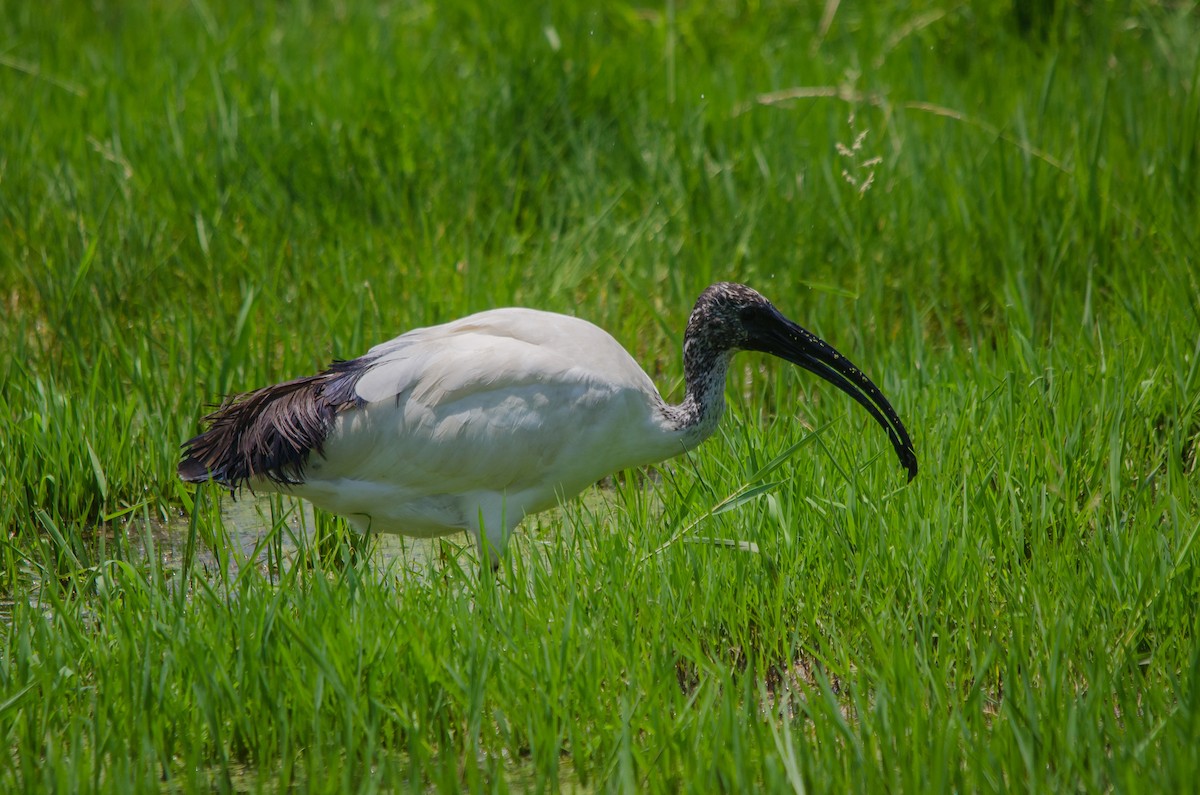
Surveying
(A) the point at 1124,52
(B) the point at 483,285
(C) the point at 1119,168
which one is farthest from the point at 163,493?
(A) the point at 1124,52

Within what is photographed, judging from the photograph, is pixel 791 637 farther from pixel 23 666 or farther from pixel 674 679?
pixel 23 666

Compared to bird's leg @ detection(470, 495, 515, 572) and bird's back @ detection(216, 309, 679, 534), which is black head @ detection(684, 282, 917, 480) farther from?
bird's leg @ detection(470, 495, 515, 572)

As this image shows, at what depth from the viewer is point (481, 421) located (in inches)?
151

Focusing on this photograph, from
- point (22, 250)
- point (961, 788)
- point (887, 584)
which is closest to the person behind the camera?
point (961, 788)

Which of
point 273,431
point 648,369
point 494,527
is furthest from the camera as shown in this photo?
point 648,369

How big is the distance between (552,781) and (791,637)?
914 mm

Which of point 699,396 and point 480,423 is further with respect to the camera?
point 699,396

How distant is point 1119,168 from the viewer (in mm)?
5742

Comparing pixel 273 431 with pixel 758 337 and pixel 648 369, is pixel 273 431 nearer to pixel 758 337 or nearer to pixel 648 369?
pixel 758 337

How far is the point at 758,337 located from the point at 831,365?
0.23 meters

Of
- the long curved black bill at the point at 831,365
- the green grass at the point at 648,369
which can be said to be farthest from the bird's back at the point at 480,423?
the long curved black bill at the point at 831,365

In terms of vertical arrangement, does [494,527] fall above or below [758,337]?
below

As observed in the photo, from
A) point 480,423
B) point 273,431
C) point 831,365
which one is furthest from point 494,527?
point 831,365

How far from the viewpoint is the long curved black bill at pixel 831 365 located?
12.5 ft
